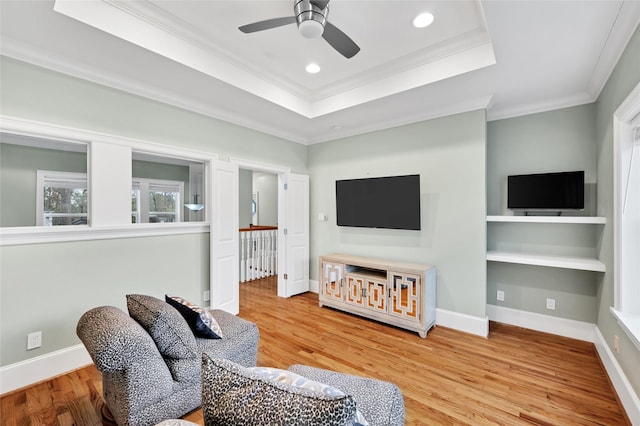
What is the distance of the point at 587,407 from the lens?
6.59ft

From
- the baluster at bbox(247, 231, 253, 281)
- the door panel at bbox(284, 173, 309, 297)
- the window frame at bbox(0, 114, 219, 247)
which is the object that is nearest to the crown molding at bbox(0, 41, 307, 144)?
the window frame at bbox(0, 114, 219, 247)

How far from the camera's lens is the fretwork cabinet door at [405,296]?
3189 millimetres

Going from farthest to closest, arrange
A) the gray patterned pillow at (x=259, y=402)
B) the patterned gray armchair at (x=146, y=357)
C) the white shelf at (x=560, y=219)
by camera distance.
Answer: the white shelf at (x=560, y=219)
the patterned gray armchair at (x=146, y=357)
the gray patterned pillow at (x=259, y=402)

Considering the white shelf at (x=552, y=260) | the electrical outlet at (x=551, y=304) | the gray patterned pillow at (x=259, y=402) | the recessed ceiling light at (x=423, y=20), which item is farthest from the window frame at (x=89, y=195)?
the electrical outlet at (x=551, y=304)

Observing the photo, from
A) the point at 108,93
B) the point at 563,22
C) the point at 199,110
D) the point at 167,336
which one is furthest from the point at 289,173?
the point at 563,22

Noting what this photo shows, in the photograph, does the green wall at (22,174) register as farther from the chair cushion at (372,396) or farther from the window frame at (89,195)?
the chair cushion at (372,396)

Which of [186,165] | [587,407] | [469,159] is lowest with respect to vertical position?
[587,407]

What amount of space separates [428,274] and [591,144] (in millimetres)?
2171

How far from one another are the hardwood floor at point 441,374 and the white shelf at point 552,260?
85 cm

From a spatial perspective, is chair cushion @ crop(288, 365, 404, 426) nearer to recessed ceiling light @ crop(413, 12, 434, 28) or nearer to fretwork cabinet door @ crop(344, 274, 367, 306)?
fretwork cabinet door @ crop(344, 274, 367, 306)

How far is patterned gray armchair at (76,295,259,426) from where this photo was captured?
1.54 meters

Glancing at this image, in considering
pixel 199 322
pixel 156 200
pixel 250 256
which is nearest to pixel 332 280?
pixel 199 322

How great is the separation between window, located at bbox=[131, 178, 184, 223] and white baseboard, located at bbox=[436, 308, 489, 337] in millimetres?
5705

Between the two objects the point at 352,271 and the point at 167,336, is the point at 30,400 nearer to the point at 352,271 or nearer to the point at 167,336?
the point at 167,336
